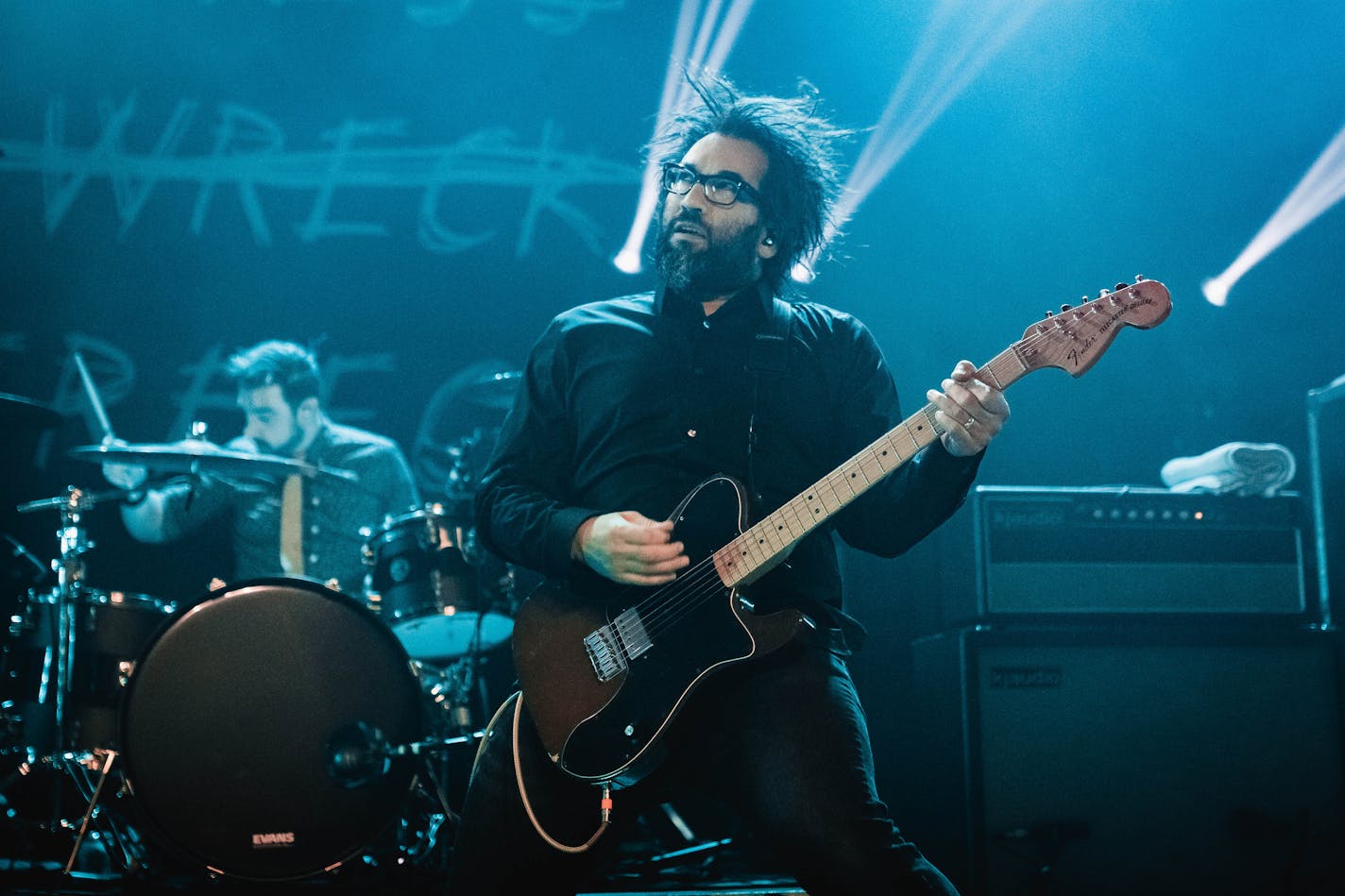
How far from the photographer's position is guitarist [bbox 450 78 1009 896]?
2061 millimetres

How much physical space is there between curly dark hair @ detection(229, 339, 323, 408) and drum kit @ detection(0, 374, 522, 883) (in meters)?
1.12

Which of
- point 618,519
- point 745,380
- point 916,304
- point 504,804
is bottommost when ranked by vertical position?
point 504,804

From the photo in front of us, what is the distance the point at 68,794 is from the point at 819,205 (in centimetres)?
362

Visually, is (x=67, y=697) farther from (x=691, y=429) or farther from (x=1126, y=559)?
(x=1126, y=559)

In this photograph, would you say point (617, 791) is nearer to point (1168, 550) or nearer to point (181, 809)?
point (181, 809)

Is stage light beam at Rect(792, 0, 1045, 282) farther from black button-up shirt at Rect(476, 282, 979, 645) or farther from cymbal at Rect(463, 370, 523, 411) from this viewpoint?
black button-up shirt at Rect(476, 282, 979, 645)

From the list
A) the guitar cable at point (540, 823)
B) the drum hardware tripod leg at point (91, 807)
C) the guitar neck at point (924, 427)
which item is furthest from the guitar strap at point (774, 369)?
the drum hardware tripod leg at point (91, 807)

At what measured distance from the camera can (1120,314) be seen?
219 centimetres

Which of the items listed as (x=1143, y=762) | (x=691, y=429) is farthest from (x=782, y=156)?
(x=1143, y=762)

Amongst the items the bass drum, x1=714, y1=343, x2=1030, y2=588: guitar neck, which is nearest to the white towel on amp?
x1=714, y1=343, x2=1030, y2=588: guitar neck

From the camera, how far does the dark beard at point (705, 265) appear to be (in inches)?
107

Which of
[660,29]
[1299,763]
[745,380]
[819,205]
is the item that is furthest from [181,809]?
[660,29]

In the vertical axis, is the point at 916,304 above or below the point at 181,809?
above

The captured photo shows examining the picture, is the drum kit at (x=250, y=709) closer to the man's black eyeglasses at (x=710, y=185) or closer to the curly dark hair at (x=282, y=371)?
the curly dark hair at (x=282, y=371)
